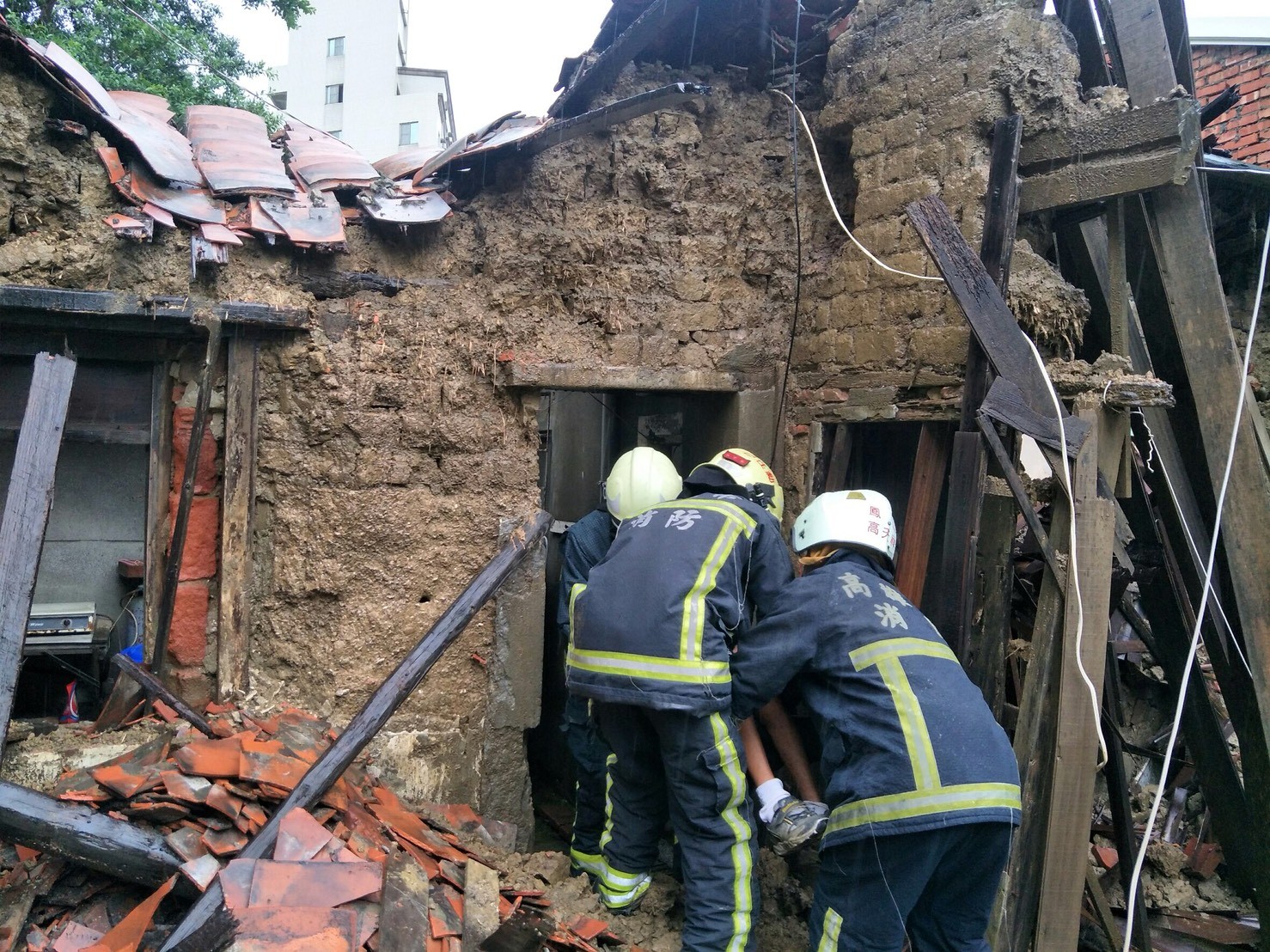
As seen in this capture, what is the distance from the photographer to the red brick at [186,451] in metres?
3.65

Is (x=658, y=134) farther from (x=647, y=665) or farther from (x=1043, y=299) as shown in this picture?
(x=647, y=665)

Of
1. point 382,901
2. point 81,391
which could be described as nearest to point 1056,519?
point 382,901

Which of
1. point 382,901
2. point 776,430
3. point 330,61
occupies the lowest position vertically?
point 382,901

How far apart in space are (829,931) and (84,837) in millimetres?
2304

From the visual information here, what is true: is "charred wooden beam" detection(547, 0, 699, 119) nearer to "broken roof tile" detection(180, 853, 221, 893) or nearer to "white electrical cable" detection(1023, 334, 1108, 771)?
"white electrical cable" detection(1023, 334, 1108, 771)

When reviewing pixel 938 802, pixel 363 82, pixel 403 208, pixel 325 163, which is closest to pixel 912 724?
pixel 938 802

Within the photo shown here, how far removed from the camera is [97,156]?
3426mm

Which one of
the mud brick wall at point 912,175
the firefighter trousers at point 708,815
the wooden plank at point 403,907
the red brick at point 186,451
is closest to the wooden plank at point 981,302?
the mud brick wall at point 912,175

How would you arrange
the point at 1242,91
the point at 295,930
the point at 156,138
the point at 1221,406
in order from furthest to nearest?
1. the point at 1242,91
2. the point at 156,138
3. the point at 1221,406
4. the point at 295,930

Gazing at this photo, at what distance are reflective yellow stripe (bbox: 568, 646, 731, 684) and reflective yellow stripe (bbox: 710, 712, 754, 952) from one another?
159 mm

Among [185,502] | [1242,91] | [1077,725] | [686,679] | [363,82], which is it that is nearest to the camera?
[686,679]

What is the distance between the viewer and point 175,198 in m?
3.58

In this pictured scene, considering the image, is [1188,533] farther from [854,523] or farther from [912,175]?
[912,175]

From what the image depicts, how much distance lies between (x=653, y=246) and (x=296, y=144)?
6.66 feet
